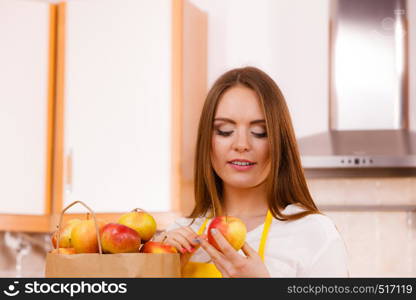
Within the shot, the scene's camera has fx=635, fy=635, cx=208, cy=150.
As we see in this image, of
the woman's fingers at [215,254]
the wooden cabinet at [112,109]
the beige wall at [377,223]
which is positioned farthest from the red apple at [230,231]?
the beige wall at [377,223]

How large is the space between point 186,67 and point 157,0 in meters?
0.30

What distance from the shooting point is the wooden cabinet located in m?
2.52

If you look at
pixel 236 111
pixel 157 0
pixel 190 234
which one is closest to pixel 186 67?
pixel 157 0

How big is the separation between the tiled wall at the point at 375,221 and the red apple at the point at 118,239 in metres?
1.65

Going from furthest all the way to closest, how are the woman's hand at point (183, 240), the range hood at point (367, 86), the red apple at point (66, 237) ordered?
the range hood at point (367, 86) < the woman's hand at point (183, 240) < the red apple at point (66, 237)

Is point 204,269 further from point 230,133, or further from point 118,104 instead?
point 118,104

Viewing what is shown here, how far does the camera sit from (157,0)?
2559 mm

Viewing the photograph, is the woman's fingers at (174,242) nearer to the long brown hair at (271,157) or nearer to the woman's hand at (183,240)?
the woman's hand at (183,240)

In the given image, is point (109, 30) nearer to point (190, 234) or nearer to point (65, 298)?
point (190, 234)

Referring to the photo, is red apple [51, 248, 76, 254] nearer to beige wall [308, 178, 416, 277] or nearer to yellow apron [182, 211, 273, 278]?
yellow apron [182, 211, 273, 278]

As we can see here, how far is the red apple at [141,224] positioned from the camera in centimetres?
113

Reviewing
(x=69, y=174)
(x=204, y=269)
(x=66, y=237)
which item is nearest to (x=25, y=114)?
(x=69, y=174)

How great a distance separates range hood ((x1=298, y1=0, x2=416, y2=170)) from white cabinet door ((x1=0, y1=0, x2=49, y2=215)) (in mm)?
1132

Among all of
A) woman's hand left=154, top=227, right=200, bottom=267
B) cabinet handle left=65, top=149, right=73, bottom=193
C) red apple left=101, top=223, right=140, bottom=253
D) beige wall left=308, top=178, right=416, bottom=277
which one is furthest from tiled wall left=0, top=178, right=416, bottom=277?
red apple left=101, top=223, right=140, bottom=253
